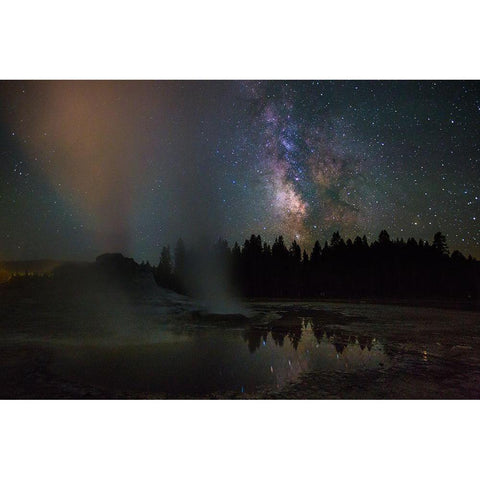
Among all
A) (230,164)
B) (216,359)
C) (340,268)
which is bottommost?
(216,359)

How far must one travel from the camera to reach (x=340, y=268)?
4.68 metres

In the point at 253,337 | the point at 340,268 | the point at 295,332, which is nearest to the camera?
the point at 253,337

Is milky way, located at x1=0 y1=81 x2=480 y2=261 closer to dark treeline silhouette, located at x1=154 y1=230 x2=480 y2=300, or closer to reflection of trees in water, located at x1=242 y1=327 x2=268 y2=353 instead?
dark treeline silhouette, located at x1=154 y1=230 x2=480 y2=300

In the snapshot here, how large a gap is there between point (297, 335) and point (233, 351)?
2.61 ft

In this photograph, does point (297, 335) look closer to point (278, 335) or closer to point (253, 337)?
point (278, 335)

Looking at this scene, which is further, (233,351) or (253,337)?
(253,337)

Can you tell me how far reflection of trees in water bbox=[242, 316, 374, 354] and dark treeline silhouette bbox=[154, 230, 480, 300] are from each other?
0.38 metres

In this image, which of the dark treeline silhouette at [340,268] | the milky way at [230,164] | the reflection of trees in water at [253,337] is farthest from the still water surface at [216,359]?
the milky way at [230,164]

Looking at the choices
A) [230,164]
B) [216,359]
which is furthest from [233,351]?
[230,164]

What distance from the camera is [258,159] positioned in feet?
14.7

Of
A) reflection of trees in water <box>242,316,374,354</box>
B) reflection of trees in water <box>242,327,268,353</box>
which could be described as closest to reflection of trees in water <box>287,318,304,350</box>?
reflection of trees in water <box>242,316,374,354</box>
